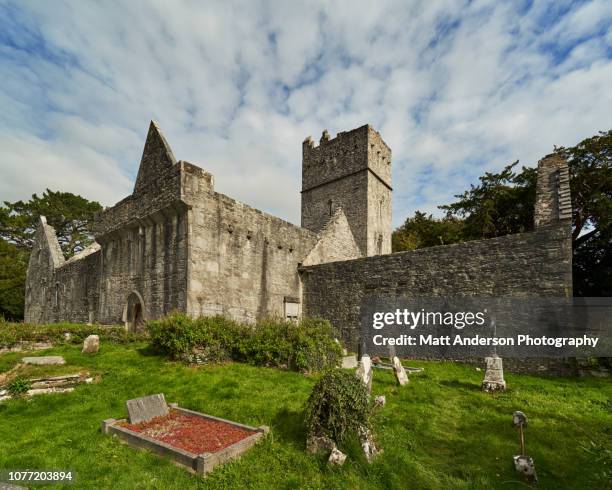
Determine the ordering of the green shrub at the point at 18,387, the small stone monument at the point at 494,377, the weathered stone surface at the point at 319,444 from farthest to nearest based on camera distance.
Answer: the small stone monument at the point at 494,377 < the green shrub at the point at 18,387 < the weathered stone surface at the point at 319,444

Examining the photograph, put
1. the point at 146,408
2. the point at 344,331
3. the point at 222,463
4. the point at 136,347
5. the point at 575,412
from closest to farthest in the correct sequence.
A: the point at 222,463, the point at 146,408, the point at 575,412, the point at 136,347, the point at 344,331

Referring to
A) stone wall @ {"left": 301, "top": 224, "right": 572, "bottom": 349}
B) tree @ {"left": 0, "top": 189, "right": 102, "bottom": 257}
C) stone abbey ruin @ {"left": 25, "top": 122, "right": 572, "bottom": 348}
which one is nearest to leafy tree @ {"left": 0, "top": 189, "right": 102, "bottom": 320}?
tree @ {"left": 0, "top": 189, "right": 102, "bottom": 257}

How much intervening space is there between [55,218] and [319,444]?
48598 millimetres

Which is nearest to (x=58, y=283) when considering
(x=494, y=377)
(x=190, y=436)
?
(x=190, y=436)

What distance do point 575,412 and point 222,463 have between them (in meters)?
7.14

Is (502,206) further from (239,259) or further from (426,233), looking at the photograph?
(239,259)

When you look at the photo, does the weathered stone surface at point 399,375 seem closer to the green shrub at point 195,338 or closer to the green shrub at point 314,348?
the green shrub at point 314,348

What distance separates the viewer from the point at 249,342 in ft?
34.0

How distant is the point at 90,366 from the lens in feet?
30.0

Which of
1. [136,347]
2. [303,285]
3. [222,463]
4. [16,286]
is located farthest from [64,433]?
[16,286]

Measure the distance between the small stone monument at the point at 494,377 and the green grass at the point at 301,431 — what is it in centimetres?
32

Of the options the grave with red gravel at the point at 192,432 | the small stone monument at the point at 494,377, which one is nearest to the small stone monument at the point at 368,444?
the grave with red gravel at the point at 192,432

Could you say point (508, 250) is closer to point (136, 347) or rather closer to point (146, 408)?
point (146, 408)

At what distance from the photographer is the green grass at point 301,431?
4602mm
